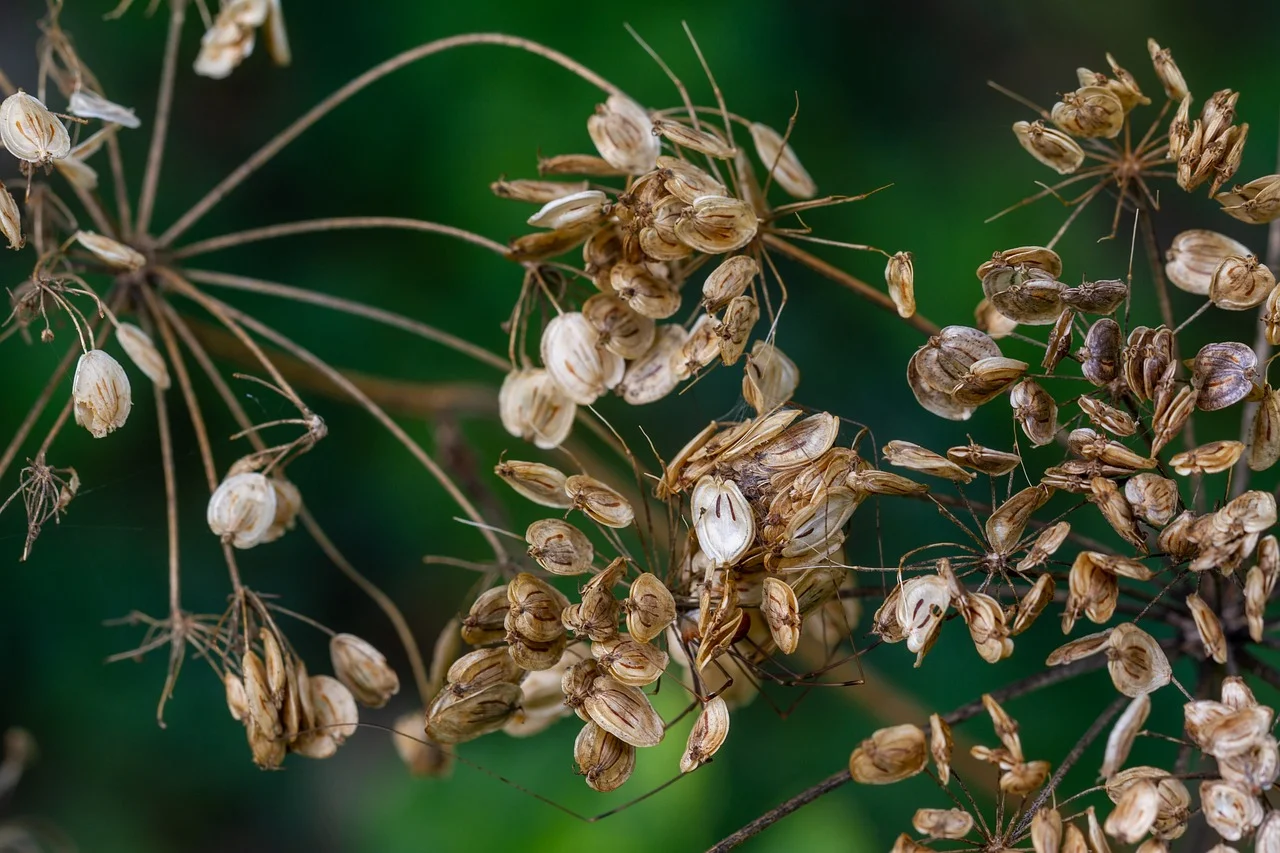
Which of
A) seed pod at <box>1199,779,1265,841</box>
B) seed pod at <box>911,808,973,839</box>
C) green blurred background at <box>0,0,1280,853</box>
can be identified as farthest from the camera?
green blurred background at <box>0,0,1280,853</box>

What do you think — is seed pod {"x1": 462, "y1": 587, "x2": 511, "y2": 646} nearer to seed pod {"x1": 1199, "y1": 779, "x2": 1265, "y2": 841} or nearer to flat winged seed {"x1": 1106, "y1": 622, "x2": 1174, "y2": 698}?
flat winged seed {"x1": 1106, "y1": 622, "x2": 1174, "y2": 698}

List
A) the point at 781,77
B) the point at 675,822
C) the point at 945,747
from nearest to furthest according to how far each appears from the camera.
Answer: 1. the point at 945,747
2. the point at 675,822
3. the point at 781,77

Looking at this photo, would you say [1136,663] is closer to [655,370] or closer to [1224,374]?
[1224,374]

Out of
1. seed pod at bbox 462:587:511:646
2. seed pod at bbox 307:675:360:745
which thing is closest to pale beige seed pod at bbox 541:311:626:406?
seed pod at bbox 462:587:511:646

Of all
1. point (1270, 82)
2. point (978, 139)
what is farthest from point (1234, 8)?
point (978, 139)

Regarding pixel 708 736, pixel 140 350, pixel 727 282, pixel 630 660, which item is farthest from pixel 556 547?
pixel 140 350

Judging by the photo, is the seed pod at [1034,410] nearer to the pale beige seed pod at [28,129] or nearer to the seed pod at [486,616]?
the seed pod at [486,616]

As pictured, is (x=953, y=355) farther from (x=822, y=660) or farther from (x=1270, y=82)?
(x=1270, y=82)
